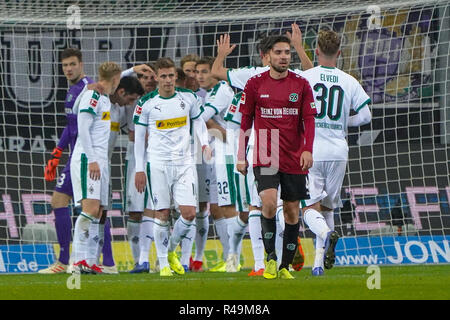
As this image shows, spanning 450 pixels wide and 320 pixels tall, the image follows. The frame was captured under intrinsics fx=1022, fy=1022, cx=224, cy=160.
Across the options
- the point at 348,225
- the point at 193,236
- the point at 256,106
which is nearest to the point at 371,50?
the point at 348,225

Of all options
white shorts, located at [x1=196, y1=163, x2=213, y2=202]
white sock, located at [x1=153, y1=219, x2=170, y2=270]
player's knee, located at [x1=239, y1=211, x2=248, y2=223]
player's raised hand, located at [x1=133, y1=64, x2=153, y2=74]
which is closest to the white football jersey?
player's raised hand, located at [x1=133, y1=64, x2=153, y2=74]

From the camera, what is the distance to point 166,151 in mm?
9375

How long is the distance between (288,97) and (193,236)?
2762 millimetres

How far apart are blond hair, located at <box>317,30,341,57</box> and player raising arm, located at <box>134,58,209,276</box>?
1.47m

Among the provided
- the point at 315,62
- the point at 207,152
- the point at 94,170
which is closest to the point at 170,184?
the point at 207,152

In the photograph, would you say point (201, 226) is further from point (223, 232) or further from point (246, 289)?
point (246, 289)

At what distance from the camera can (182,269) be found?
9719 millimetres

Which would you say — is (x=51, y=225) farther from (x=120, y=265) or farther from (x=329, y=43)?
(x=329, y=43)

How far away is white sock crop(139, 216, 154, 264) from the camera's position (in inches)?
397

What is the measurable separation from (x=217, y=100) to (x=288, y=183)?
2885 mm

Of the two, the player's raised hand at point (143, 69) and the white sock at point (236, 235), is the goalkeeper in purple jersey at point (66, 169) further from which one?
the white sock at point (236, 235)

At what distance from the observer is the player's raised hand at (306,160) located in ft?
24.7

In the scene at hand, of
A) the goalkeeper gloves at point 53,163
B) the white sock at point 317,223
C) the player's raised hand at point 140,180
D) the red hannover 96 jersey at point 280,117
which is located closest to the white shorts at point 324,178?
the white sock at point 317,223

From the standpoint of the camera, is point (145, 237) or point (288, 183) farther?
point (145, 237)
